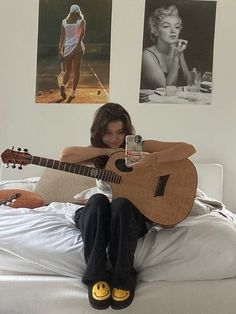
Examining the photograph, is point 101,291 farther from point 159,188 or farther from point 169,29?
point 169,29

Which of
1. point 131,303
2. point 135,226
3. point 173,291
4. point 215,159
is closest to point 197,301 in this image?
point 173,291

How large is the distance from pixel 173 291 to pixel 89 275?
331 mm

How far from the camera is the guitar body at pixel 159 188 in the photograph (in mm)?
1725

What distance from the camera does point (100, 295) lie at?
1477 mm

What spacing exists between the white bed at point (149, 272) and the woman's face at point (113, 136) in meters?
0.48

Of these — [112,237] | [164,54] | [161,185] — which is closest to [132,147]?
[161,185]

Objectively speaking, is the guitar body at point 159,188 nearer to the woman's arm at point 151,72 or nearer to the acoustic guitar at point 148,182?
the acoustic guitar at point 148,182

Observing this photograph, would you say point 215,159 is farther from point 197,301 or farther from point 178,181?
point 197,301

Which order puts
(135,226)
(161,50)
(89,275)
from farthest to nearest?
(161,50) < (135,226) < (89,275)

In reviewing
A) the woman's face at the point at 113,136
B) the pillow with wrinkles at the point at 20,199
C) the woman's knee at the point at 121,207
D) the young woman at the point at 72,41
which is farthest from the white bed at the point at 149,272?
the young woman at the point at 72,41

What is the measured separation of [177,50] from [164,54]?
0.11 m

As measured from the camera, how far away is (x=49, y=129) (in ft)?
10.4

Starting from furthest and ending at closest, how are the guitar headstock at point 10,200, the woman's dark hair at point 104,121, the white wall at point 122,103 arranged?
the white wall at point 122,103
the guitar headstock at point 10,200
the woman's dark hair at point 104,121

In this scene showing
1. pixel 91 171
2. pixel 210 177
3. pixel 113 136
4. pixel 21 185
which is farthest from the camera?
pixel 210 177
